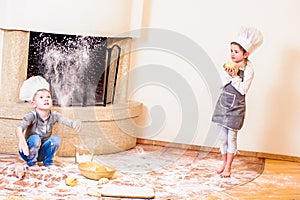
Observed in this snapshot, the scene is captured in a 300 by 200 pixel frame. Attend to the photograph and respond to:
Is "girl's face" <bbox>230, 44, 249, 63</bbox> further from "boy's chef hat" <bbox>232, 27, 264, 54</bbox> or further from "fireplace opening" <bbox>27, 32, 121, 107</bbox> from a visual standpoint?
"fireplace opening" <bbox>27, 32, 121, 107</bbox>

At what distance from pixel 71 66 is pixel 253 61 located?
1.06m

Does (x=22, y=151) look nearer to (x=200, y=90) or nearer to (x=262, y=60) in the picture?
(x=200, y=90)

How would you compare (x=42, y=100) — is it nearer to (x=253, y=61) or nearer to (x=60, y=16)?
(x=60, y=16)

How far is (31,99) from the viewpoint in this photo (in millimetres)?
2420

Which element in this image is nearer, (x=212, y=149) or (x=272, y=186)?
(x=272, y=186)

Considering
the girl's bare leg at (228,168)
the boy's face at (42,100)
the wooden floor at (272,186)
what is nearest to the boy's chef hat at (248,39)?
the girl's bare leg at (228,168)

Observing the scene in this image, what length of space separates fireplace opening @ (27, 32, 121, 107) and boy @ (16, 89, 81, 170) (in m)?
0.32

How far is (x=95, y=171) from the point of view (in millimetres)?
2268

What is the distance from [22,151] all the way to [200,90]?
1225mm

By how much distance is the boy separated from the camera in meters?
2.37

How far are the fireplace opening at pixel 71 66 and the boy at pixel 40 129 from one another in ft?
1.07

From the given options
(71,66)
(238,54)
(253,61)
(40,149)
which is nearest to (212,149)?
(253,61)

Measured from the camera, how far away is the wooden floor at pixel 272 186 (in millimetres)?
2248

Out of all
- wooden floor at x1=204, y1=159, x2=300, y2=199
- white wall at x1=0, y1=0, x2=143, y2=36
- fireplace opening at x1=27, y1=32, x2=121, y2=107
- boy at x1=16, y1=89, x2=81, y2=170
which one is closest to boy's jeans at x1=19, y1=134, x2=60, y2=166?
boy at x1=16, y1=89, x2=81, y2=170
